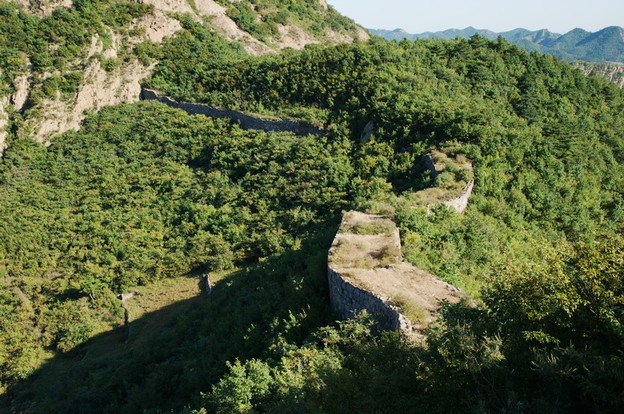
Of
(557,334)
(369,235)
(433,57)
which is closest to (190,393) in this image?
(369,235)

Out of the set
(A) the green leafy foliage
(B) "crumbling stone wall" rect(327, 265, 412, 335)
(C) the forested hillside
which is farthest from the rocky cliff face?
(B) "crumbling stone wall" rect(327, 265, 412, 335)

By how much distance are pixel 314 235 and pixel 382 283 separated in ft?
27.2

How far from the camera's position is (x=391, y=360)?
283 inches

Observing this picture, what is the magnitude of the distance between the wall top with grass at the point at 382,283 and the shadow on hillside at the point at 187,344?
1113 millimetres

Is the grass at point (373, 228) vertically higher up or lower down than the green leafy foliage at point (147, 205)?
higher up

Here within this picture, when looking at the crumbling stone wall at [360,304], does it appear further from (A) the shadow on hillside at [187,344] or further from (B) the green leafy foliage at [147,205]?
(B) the green leafy foliage at [147,205]

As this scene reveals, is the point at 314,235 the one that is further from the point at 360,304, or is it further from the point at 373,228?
the point at 360,304

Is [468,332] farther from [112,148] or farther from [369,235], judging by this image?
[112,148]

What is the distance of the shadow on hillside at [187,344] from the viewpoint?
44.7 ft

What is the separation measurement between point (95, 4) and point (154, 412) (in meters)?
48.2

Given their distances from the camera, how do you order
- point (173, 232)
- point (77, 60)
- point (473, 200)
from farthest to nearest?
point (77, 60), point (173, 232), point (473, 200)

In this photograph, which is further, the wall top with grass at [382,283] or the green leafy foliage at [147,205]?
the green leafy foliage at [147,205]

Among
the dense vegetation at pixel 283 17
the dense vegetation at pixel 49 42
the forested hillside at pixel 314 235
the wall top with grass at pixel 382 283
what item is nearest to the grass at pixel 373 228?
the wall top with grass at pixel 382 283

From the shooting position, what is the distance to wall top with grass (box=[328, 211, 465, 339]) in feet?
33.2
